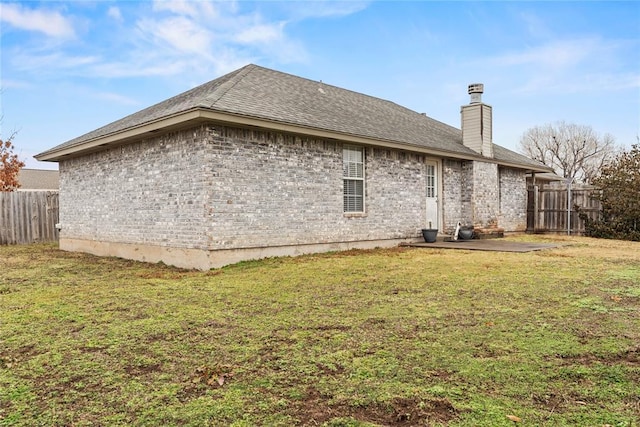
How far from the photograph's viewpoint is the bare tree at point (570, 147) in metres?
41.6

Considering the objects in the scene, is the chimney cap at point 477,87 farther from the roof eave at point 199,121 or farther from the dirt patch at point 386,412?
the dirt patch at point 386,412

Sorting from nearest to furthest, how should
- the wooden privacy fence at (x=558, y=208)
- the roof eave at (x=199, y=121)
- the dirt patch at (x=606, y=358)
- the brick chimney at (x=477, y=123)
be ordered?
the dirt patch at (x=606, y=358) < the roof eave at (x=199, y=121) < the brick chimney at (x=477, y=123) < the wooden privacy fence at (x=558, y=208)

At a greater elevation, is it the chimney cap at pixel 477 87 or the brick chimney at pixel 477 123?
the chimney cap at pixel 477 87

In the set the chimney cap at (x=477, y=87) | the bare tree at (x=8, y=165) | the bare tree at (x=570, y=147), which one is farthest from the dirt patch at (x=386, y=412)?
the bare tree at (x=570, y=147)

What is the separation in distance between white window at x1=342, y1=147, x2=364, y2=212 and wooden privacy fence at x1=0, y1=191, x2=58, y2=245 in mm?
11156

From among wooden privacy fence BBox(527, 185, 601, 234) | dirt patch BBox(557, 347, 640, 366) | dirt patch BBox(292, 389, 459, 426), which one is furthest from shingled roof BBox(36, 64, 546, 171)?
dirt patch BBox(557, 347, 640, 366)

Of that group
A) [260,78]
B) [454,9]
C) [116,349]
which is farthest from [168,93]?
[116,349]

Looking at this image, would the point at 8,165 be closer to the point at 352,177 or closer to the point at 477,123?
the point at 352,177


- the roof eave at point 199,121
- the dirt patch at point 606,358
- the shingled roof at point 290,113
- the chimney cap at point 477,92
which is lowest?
the dirt patch at point 606,358

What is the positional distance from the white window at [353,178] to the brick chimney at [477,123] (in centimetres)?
587

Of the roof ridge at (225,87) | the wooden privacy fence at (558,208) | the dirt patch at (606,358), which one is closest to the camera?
the dirt patch at (606,358)

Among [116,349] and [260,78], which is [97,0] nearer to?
[260,78]

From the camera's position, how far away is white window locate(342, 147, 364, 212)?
10.8 meters

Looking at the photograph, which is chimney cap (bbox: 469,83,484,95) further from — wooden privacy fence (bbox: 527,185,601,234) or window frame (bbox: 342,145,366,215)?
window frame (bbox: 342,145,366,215)
